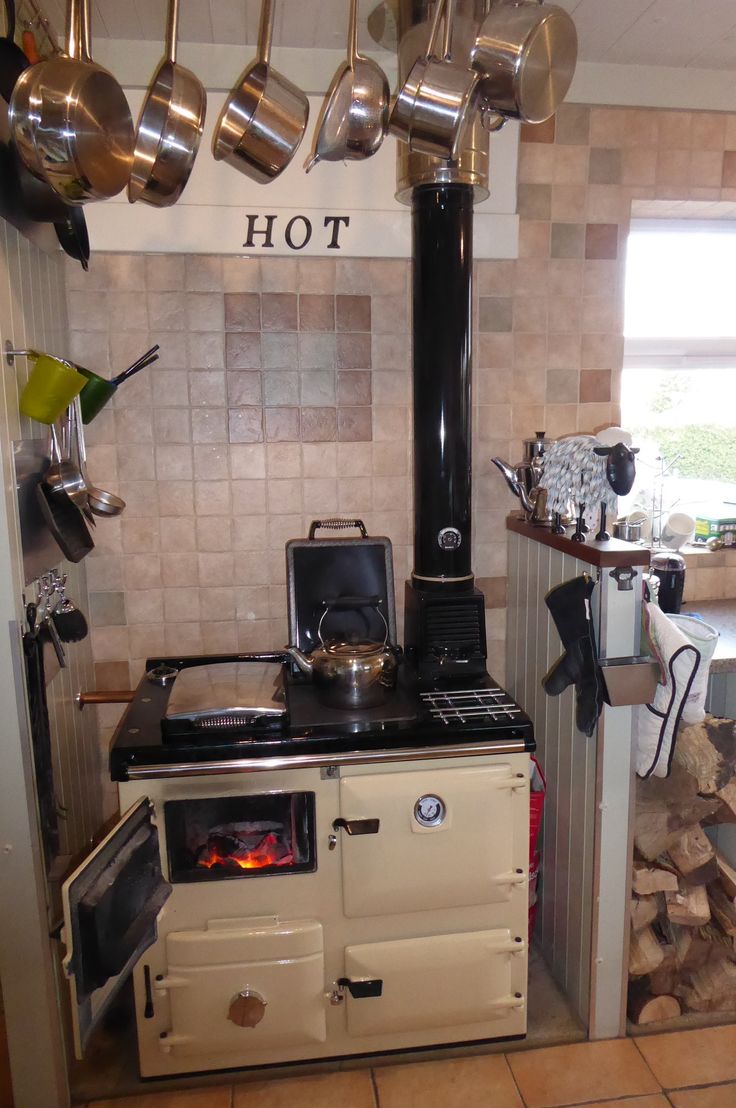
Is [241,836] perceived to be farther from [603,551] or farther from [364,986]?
[603,551]

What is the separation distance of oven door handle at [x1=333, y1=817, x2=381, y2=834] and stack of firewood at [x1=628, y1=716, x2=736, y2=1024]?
2.21 feet

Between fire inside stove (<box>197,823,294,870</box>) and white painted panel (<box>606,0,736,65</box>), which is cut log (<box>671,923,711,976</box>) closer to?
fire inside stove (<box>197,823,294,870</box>)

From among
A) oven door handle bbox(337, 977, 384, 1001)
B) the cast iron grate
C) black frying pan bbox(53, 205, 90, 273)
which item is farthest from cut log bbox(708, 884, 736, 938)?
black frying pan bbox(53, 205, 90, 273)

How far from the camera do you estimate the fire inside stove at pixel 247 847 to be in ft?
5.50

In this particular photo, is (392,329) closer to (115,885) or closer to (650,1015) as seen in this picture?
(115,885)

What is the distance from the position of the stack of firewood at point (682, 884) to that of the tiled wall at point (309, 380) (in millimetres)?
766

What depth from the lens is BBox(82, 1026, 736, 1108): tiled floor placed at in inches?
66.1

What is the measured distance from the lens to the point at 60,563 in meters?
1.81

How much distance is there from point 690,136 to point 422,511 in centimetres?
131

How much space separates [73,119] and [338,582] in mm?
1188

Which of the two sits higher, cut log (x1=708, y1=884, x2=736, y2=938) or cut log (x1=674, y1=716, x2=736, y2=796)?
cut log (x1=674, y1=716, x2=736, y2=796)

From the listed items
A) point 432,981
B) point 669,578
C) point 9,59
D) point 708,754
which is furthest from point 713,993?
point 9,59

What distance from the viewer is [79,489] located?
1.67m

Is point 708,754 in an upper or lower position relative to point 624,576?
lower
